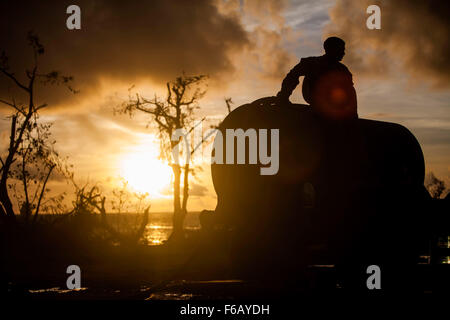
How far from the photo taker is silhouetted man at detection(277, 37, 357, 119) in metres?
6.59

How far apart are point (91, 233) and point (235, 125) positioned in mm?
21076

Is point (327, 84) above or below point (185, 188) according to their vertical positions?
above

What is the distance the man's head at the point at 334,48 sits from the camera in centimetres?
679

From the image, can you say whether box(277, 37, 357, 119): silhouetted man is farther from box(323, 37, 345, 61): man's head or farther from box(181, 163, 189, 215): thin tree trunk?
box(181, 163, 189, 215): thin tree trunk

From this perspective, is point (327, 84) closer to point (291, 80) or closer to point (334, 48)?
point (291, 80)

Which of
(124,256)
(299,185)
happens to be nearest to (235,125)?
(299,185)

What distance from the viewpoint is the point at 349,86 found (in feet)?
22.0

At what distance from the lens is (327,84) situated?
21.6ft

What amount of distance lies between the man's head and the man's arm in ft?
1.37

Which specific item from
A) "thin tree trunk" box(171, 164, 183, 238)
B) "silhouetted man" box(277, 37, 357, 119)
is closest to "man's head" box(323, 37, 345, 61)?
"silhouetted man" box(277, 37, 357, 119)

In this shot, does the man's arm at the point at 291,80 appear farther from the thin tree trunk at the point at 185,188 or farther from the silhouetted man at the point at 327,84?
the thin tree trunk at the point at 185,188

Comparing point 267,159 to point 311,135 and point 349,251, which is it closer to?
point 311,135

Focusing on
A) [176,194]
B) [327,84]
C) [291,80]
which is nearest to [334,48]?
[327,84]

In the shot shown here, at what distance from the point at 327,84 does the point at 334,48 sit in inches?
24.3
